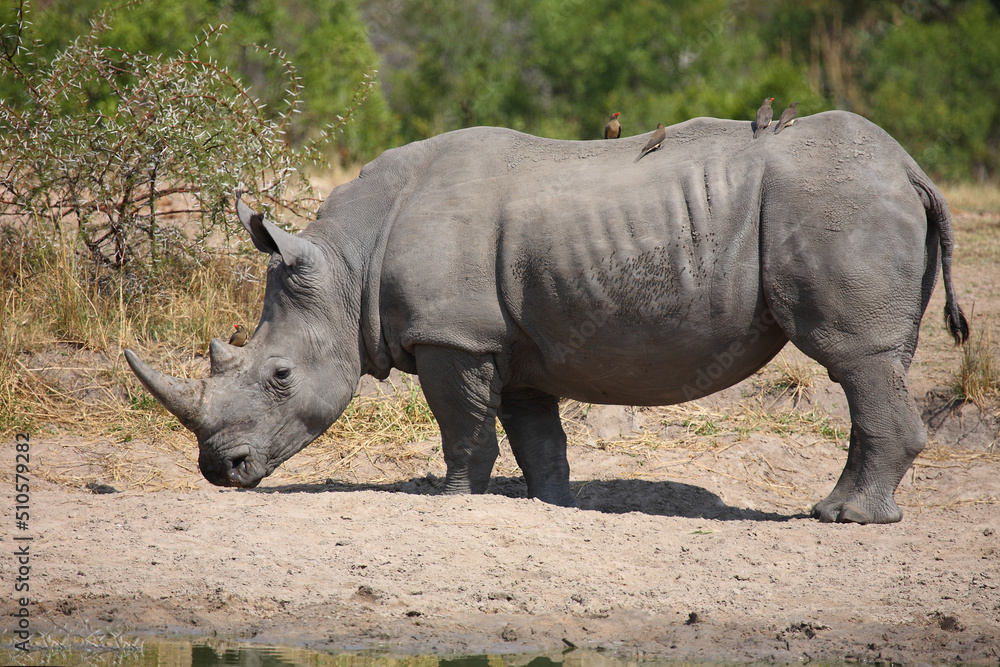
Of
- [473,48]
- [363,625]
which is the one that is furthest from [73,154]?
[473,48]

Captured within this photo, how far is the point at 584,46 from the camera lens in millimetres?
19906

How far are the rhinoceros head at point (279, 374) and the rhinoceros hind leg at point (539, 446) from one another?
0.89 metres

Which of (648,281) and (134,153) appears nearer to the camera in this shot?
(648,281)

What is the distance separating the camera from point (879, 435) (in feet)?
15.4

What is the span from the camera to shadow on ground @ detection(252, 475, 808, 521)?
5.84 metres

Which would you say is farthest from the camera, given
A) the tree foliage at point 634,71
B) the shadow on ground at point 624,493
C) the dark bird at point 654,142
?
the tree foliage at point 634,71

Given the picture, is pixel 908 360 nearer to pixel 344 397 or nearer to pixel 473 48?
pixel 344 397

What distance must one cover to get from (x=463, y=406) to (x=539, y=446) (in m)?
0.68

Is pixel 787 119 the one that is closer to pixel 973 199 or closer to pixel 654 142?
pixel 654 142

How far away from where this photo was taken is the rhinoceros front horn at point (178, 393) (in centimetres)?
504

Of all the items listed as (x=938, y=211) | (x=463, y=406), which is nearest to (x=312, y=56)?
(x=463, y=406)

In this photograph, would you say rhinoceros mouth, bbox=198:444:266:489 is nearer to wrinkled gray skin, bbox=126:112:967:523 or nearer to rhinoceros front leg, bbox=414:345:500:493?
wrinkled gray skin, bbox=126:112:967:523

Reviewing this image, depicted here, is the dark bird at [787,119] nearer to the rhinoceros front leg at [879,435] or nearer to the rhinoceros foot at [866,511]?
the rhinoceros front leg at [879,435]

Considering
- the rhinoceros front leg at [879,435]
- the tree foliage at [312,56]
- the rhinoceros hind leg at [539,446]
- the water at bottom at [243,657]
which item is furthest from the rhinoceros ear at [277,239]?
the tree foliage at [312,56]
